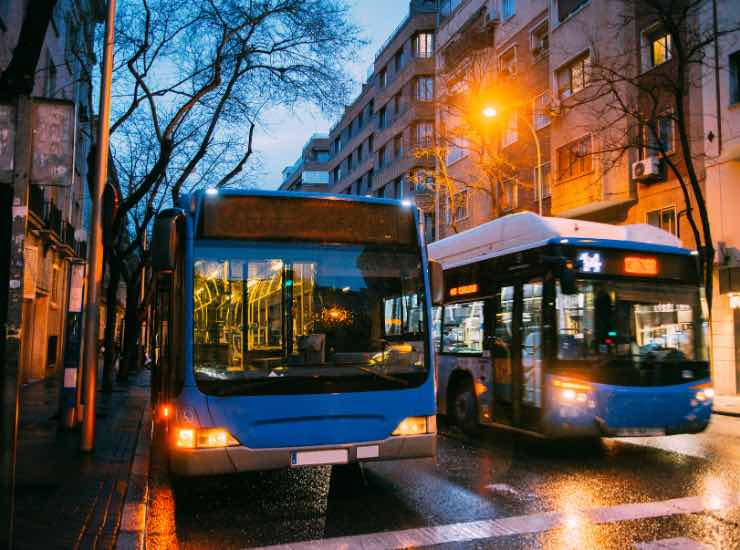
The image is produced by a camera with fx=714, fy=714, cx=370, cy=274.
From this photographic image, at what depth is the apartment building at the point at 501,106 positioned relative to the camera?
26234mm

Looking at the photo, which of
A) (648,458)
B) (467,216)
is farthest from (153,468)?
(467,216)

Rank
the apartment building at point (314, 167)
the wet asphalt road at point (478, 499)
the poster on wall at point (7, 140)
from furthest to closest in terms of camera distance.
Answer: the apartment building at point (314, 167) < the wet asphalt road at point (478, 499) < the poster on wall at point (7, 140)

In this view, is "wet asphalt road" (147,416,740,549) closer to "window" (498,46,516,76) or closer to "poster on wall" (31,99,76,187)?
"poster on wall" (31,99,76,187)

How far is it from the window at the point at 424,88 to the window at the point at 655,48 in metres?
21.5

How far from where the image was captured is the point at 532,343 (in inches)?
371

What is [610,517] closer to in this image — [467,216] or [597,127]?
[597,127]

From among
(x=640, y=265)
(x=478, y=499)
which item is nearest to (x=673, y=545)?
(x=478, y=499)

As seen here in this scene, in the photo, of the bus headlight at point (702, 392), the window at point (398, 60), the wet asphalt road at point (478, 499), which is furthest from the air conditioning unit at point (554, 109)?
the window at point (398, 60)

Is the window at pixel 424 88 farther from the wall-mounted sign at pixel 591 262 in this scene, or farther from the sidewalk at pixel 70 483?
the wall-mounted sign at pixel 591 262

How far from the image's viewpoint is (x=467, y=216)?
3384 cm

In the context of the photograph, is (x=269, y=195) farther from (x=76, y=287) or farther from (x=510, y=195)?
(x=510, y=195)

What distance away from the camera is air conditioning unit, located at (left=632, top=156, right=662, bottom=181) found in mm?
21125

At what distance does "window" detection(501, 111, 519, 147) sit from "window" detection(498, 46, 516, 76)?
5.93ft

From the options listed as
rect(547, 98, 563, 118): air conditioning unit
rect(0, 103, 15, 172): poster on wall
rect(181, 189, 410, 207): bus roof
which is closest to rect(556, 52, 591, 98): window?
rect(547, 98, 563, 118): air conditioning unit
